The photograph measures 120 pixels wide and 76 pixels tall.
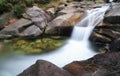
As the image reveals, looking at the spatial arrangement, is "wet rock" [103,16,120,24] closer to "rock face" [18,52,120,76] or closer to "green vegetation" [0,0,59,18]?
"green vegetation" [0,0,59,18]

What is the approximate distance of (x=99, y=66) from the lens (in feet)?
20.5

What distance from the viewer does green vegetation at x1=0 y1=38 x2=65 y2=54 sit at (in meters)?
11.7

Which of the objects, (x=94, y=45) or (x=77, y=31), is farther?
(x=77, y=31)

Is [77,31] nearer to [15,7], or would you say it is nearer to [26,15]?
[26,15]

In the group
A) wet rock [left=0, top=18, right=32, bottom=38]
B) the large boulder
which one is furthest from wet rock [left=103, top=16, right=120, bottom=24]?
wet rock [left=0, top=18, right=32, bottom=38]

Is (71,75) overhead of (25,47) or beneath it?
overhead

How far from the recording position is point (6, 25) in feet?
50.2

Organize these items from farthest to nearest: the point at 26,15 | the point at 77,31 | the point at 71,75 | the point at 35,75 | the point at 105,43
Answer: the point at 26,15 → the point at 77,31 → the point at 105,43 → the point at 71,75 → the point at 35,75

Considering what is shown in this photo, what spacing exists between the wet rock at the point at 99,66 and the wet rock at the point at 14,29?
26.4ft

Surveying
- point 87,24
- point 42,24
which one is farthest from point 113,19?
point 42,24

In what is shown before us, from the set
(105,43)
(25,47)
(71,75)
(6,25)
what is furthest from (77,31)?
(71,75)

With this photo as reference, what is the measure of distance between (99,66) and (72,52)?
16.8 ft

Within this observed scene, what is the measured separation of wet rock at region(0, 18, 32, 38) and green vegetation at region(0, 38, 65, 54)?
0.68 metres

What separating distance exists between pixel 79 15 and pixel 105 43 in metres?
3.18
